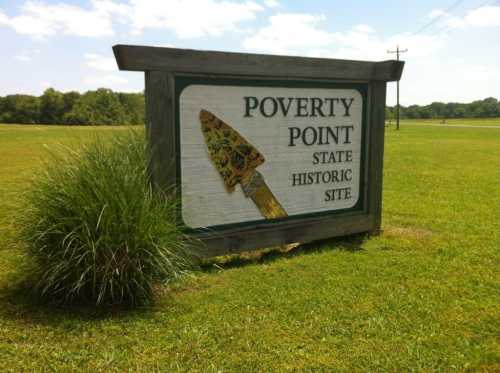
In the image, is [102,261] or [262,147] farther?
[262,147]

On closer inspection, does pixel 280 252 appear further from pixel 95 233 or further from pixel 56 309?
pixel 56 309

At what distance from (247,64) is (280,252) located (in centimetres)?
205

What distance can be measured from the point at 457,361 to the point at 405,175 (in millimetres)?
9070

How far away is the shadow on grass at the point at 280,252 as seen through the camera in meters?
4.68

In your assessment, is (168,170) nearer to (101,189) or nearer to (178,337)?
(101,189)

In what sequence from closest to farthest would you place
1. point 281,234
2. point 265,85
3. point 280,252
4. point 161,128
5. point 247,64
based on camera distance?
point 161,128, point 247,64, point 265,85, point 281,234, point 280,252

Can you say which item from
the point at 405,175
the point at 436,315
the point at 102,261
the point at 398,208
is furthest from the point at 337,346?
the point at 405,175

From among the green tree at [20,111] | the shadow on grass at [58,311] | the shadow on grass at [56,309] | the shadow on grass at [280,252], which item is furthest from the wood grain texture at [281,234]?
the green tree at [20,111]

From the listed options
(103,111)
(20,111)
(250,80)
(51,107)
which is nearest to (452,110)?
(51,107)

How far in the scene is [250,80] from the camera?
4.47 metres

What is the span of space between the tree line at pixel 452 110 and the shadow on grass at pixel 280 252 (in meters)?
106

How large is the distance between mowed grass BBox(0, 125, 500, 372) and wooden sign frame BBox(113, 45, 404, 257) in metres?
0.26

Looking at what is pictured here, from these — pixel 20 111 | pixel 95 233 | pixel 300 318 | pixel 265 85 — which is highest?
pixel 20 111

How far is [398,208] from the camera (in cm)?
750
